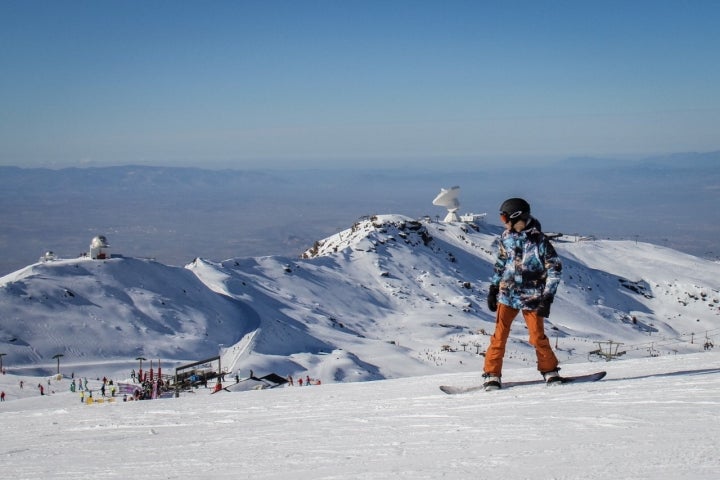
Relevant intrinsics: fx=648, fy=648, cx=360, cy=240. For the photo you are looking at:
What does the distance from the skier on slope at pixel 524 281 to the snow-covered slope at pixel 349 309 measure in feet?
66.3

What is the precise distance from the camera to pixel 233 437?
20.0ft

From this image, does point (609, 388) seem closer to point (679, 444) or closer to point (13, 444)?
point (679, 444)

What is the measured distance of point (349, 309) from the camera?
42000 mm

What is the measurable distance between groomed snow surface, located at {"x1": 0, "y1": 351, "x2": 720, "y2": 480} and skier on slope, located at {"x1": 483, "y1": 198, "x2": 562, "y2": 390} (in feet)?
1.39

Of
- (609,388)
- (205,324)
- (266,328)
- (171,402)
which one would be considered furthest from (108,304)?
(609,388)

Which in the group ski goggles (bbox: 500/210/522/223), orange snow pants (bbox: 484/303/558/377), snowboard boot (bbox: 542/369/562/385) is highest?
ski goggles (bbox: 500/210/522/223)

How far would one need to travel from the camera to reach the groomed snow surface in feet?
13.9

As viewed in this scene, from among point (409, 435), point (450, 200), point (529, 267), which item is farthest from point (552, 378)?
point (450, 200)

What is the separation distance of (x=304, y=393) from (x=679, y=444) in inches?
236

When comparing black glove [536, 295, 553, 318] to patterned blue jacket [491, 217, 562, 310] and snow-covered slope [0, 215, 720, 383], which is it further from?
snow-covered slope [0, 215, 720, 383]

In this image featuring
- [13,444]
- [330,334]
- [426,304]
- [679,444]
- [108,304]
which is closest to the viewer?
[679,444]

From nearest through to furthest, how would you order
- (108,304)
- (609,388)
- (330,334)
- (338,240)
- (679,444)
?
1. (679,444)
2. (609,388)
3. (108,304)
4. (330,334)
5. (338,240)

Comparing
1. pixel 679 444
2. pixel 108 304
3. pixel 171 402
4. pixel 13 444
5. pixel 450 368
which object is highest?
pixel 679 444

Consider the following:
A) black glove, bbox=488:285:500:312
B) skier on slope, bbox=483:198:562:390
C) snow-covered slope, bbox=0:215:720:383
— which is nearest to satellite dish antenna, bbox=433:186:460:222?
snow-covered slope, bbox=0:215:720:383
